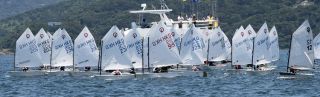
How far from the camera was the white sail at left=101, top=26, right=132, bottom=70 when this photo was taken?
101875 mm

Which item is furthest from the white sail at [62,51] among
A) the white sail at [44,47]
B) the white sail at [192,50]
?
the white sail at [192,50]

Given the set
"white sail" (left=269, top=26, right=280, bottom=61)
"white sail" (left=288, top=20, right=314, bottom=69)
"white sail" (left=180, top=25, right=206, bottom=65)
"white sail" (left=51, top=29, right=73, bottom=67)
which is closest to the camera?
"white sail" (left=288, top=20, right=314, bottom=69)

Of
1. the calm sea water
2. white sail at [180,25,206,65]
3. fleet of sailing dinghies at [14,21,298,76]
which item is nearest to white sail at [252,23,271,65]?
fleet of sailing dinghies at [14,21,298,76]

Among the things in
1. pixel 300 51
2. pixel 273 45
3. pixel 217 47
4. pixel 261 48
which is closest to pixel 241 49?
pixel 273 45

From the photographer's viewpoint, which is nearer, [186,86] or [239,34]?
[186,86]

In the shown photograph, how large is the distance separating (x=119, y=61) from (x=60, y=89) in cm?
958

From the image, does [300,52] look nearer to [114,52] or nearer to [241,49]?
[114,52]

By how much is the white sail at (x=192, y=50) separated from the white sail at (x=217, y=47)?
23381 millimetres

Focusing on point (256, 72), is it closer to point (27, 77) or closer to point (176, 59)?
point (176, 59)

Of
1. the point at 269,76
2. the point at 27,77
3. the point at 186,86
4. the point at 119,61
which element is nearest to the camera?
the point at 186,86

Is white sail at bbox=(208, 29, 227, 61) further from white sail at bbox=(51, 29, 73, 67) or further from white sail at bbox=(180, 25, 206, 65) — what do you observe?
white sail at bbox=(180, 25, 206, 65)

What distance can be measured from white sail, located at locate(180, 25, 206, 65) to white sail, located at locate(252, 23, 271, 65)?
7.73 m

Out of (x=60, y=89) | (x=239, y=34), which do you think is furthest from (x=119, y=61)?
(x=239, y=34)

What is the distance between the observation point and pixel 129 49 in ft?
342
